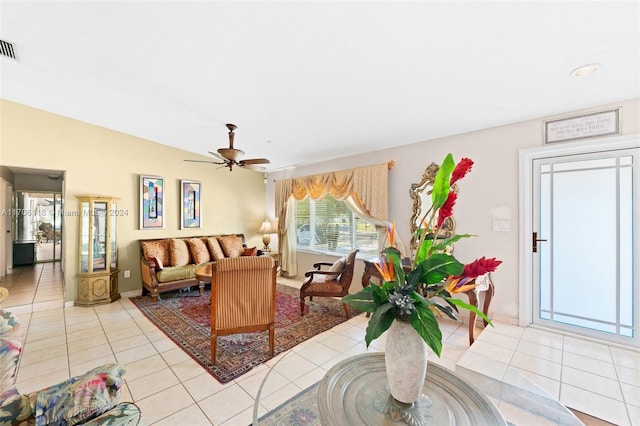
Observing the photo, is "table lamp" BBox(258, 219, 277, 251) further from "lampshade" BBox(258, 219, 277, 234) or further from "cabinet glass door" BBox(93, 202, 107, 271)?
"cabinet glass door" BBox(93, 202, 107, 271)

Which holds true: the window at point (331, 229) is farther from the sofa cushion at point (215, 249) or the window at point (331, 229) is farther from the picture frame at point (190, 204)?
the picture frame at point (190, 204)

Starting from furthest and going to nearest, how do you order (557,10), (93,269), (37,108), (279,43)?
(93,269), (37,108), (279,43), (557,10)

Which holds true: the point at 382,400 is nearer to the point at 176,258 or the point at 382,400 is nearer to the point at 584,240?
the point at 584,240

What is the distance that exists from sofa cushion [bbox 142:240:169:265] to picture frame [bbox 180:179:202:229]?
21.6 inches

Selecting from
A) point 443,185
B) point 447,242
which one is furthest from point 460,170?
point 447,242

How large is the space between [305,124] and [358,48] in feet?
5.00

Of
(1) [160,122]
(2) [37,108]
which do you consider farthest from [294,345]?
(2) [37,108]

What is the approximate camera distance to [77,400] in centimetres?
100

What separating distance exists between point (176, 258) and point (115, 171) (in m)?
1.74

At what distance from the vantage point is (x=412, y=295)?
0.93 meters

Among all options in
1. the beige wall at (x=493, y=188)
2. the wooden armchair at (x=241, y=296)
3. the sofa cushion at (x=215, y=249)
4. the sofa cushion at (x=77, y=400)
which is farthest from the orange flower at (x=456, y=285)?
the sofa cushion at (x=215, y=249)

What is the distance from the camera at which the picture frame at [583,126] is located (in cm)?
243

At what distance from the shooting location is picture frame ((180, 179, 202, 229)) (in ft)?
16.2

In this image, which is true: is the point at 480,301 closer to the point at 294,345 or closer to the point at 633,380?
the point at 633,380
